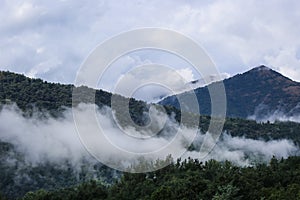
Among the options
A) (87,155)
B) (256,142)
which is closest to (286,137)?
(256,142)

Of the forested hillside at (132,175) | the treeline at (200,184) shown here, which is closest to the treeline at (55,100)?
the forested hillside at (132,175)

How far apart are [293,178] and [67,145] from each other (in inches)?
3802

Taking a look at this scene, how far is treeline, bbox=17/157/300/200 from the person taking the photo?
40156 mm

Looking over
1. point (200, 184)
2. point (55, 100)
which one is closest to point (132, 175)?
point (200, 184)

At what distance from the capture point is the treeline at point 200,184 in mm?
40156

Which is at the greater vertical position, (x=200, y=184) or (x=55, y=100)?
(x=55, y=100)

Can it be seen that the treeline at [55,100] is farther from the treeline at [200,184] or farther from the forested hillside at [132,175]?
the treeline at [200,184]

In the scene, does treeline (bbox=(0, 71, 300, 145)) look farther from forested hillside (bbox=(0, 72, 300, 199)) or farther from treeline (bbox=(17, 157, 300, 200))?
treeline (bbox=(17, 157, 300, 200))

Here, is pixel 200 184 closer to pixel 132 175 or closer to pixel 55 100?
pixel 132 175

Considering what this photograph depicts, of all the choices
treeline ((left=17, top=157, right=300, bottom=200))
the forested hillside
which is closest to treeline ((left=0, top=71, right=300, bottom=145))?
the forested hillside

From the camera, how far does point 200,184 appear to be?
42.9 meters

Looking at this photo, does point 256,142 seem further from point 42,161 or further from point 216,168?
point 216,168

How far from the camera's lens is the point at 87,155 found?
122312mm

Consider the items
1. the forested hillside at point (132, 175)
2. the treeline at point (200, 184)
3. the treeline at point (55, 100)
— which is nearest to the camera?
the treeline at point (200, 184)
